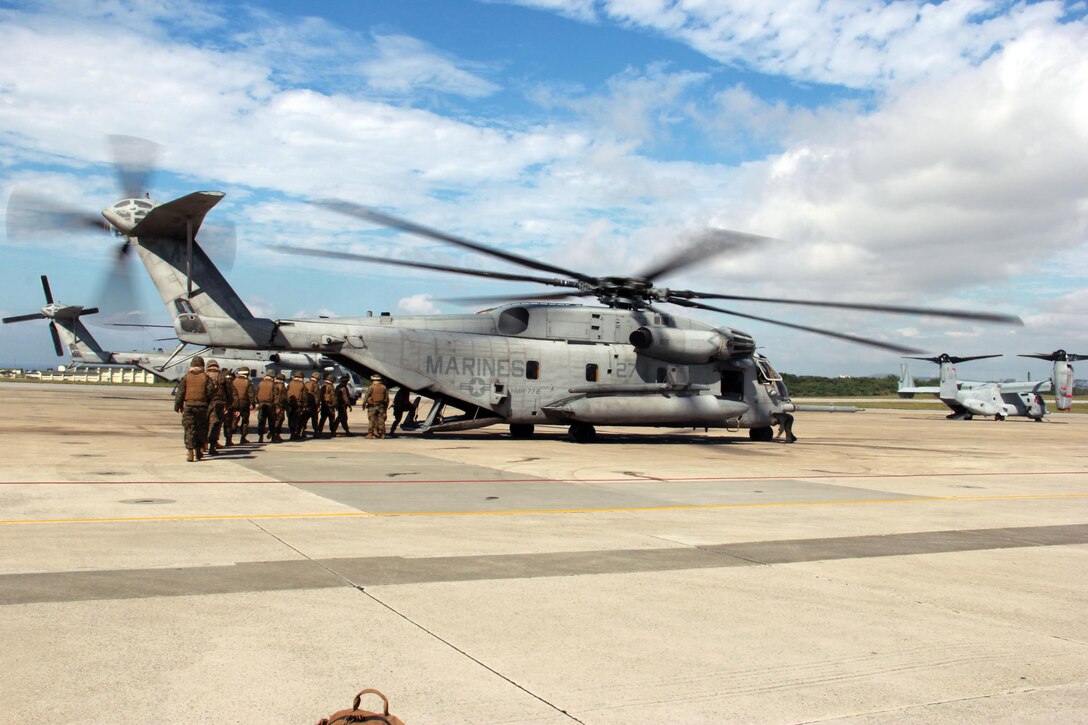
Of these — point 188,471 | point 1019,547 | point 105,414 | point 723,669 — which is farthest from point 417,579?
point 105,414

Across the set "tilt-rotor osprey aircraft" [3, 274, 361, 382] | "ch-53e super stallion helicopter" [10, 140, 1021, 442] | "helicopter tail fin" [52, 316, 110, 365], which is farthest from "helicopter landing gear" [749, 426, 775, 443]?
"helicopter tail fin" [52, 316, 110, 365]

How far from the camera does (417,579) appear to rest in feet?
19.5

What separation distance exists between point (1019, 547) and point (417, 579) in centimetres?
598

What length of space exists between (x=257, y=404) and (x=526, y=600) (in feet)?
44.6

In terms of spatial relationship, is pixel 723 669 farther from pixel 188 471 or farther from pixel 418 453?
pixel 418 453

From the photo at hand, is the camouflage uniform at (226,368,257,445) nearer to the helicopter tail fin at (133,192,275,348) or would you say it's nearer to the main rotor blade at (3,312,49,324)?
the helicopter tail fin at (133,192,275,348)

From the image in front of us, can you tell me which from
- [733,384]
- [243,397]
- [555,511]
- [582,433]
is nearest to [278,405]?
[243,397]

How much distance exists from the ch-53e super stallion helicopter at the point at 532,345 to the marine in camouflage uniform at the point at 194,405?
12.5 feet

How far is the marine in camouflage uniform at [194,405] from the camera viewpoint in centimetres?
1316

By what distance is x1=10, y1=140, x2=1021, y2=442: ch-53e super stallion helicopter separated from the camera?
17281 millimetres

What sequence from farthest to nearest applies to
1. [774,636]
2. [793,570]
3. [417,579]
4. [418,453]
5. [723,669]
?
[418,453] → [793,570] → [417,579] → [774,636] → [723,669]

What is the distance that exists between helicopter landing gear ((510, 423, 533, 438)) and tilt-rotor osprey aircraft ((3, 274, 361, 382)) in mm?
16332

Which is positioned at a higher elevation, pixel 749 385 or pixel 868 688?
pixel 749 385

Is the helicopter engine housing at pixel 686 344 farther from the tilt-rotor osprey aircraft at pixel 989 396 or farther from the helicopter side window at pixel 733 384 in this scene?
the tilt-rotor osprey aircraft at pixel 989 396
